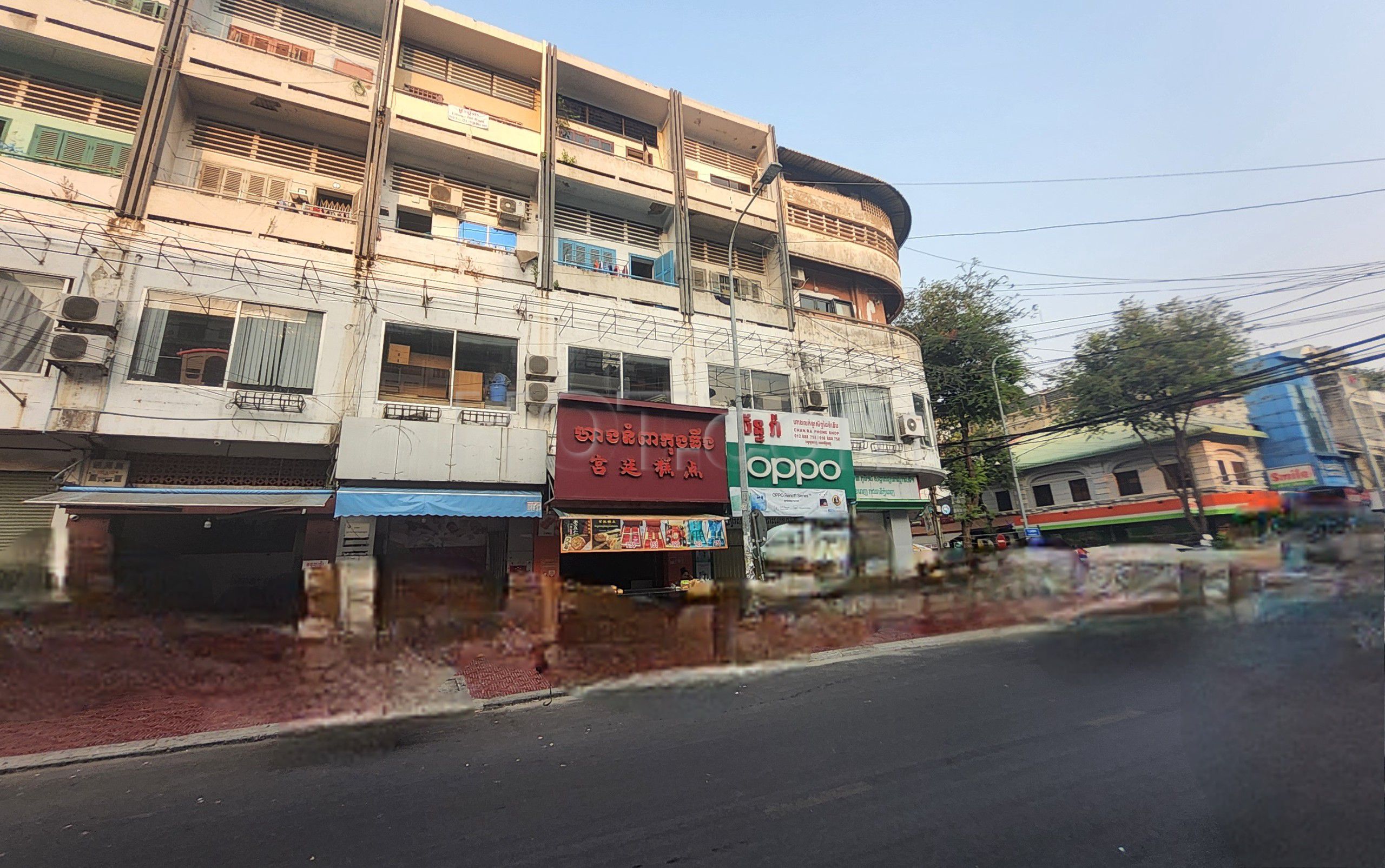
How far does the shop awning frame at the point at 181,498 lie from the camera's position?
9070 mm

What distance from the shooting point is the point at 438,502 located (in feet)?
35.9

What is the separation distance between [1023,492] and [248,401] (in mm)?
35850

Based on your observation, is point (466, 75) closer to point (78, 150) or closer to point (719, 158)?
point (719, 158)

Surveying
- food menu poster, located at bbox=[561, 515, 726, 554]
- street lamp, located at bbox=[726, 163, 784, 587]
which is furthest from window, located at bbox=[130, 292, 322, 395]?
street lamp, located at bbox=[726, 163, 784, 587]

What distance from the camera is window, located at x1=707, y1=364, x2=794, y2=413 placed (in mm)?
15750

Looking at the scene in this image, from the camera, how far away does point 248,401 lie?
10.9 meters

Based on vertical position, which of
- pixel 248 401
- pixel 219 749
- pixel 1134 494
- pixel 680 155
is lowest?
pixel 219 749

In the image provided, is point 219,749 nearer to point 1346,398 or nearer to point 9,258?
point 9,258

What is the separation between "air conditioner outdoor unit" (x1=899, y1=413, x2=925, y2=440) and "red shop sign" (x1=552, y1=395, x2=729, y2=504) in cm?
679

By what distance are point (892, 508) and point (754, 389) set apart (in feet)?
18.8

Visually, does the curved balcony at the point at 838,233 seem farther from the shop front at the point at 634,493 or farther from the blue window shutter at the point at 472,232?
the blue window shutter at the point at 472,232

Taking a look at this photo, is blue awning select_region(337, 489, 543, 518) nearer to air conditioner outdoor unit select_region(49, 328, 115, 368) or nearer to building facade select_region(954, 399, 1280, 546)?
air conditioner outdoor unit select_region(49, 328, 115, 368)

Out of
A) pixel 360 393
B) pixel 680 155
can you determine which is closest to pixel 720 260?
pixel 680 155

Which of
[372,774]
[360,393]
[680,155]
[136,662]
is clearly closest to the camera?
[372,774]
